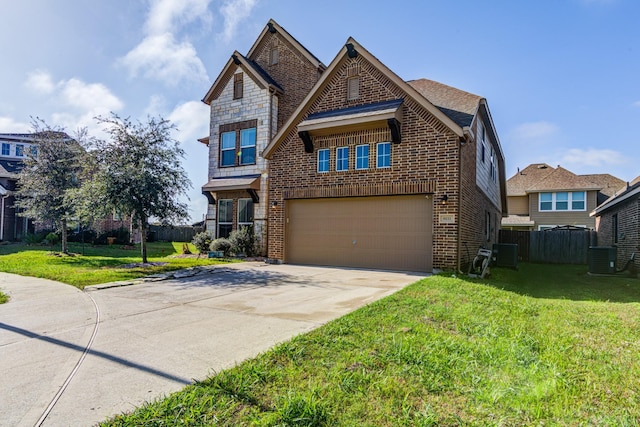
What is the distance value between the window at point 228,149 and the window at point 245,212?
204 cm

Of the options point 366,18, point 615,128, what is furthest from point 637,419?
point 615,128

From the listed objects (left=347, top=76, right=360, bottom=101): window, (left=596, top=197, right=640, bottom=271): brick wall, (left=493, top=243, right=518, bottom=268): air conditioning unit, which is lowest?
(left=493, top=243, right=518, bottom=268): air conditioning unit

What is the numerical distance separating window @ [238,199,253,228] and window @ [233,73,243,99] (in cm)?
501

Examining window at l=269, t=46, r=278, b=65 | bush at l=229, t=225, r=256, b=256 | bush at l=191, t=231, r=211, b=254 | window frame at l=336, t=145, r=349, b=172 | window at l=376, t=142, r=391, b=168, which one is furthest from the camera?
window at l=269, t=46, r=278, b=65

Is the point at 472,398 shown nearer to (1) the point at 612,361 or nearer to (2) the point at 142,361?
(1) the point at 612,361

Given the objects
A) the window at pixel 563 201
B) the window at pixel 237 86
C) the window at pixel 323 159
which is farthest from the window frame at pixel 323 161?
the window at pixel 563 201

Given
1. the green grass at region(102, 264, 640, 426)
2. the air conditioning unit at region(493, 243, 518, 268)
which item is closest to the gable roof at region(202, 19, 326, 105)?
the air conditioning unit at region(493, 243, 518, 268)

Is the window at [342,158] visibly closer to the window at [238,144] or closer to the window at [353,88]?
the window at [353,88]

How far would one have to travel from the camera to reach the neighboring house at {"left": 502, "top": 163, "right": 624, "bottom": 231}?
89.9ft

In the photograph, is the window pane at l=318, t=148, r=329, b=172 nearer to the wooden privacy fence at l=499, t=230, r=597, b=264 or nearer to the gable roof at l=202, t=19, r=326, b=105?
the gable roof at l=202, t=19, r=326, b=105

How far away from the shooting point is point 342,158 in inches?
498

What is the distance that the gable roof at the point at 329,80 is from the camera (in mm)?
10617

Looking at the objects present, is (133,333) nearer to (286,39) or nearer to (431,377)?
(431,377)

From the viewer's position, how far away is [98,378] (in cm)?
336
